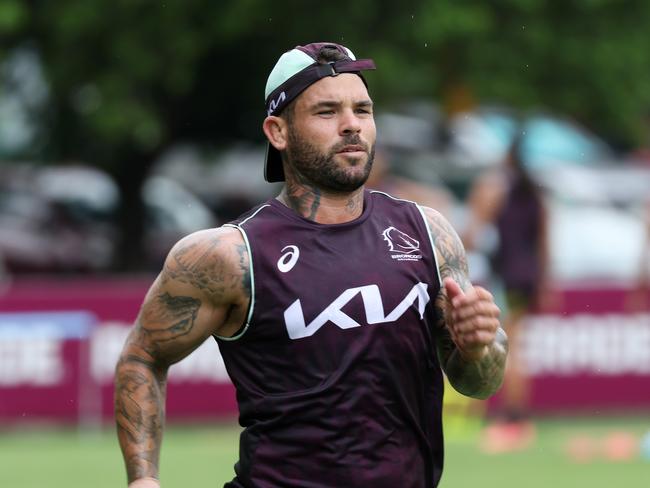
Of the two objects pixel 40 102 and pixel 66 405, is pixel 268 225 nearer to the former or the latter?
pixel 66 405

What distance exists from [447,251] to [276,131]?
2.28 feet

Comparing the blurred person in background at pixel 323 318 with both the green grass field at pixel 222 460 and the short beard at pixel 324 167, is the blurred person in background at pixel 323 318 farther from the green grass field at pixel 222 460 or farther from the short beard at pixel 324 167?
the green grass field at pixel 222 460

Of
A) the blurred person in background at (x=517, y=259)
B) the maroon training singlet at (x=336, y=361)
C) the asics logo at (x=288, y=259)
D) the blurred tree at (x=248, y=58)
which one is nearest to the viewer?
the maroon training singlet at (x=336, y=361)

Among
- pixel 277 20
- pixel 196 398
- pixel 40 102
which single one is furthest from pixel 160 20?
pixel 196 398

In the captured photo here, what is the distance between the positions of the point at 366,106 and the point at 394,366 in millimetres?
860

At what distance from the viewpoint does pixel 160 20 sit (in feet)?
66.2

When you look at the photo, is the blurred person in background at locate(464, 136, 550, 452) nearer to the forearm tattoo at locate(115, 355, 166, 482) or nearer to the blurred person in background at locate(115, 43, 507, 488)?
the blurred person in background at locate(115, 43, 507, 488)

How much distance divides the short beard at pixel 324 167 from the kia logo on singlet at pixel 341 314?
0.36m

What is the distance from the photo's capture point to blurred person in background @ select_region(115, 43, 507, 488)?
5.43 meters

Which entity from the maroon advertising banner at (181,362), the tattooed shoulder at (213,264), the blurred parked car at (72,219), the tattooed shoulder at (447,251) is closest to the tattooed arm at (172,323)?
the tattooed shoulder at (213,264)

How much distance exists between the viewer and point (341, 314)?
547 centimetres

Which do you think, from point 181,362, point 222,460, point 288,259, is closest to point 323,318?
point 288,259

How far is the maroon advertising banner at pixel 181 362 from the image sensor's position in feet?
48.9

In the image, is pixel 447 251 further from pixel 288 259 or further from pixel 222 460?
pixel 222 460
